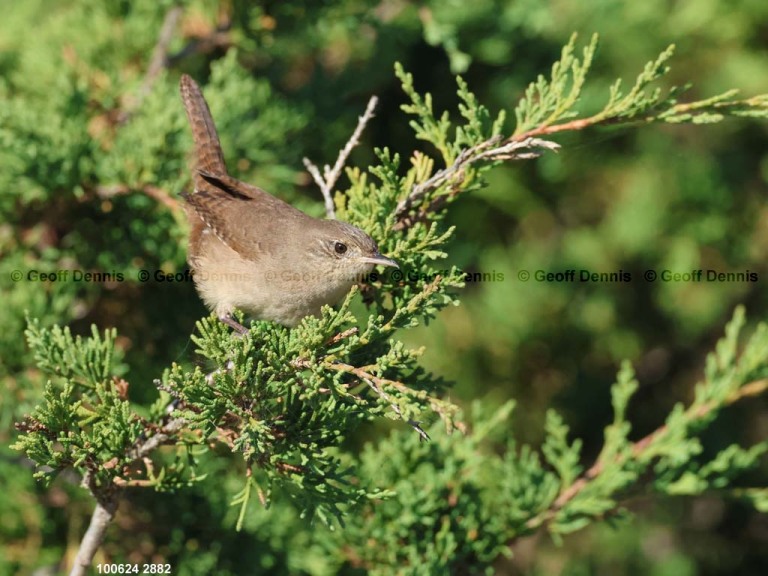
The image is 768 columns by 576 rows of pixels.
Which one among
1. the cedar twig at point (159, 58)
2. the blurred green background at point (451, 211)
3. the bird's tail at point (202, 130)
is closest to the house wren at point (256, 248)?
the bird's tail at point (202, 130)

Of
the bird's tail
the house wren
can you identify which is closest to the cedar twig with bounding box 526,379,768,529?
the house wren

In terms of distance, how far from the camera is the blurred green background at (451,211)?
381 centimetres

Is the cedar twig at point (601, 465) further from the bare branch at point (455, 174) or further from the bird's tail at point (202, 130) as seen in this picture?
the bird's tail at point (202, 130)

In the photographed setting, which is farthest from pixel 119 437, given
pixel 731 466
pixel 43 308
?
pixel 731 466

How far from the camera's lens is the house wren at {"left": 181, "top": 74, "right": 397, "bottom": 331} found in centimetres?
334

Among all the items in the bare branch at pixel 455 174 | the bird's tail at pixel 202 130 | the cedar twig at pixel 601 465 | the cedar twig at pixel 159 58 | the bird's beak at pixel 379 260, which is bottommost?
the cedar twig at pixel 601 465

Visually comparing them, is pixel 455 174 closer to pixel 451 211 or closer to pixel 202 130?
pixel 202 130

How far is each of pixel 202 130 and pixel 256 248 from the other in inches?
24.3

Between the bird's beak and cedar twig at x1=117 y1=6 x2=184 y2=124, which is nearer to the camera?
the bird's beak

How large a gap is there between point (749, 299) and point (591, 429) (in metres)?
1.25

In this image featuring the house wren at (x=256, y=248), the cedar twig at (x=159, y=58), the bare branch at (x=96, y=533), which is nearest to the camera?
the bare branch at (x=96, y=533)

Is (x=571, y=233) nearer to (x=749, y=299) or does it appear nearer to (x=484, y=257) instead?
(x=484, y=257)

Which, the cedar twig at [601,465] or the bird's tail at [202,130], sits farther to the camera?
the bird's tail at [202,130]

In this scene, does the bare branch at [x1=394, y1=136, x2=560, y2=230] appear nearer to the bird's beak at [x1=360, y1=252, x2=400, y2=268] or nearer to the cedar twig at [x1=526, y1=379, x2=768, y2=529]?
the bird's beak at [x1=360, y1=252, x2=400, y2=268]
